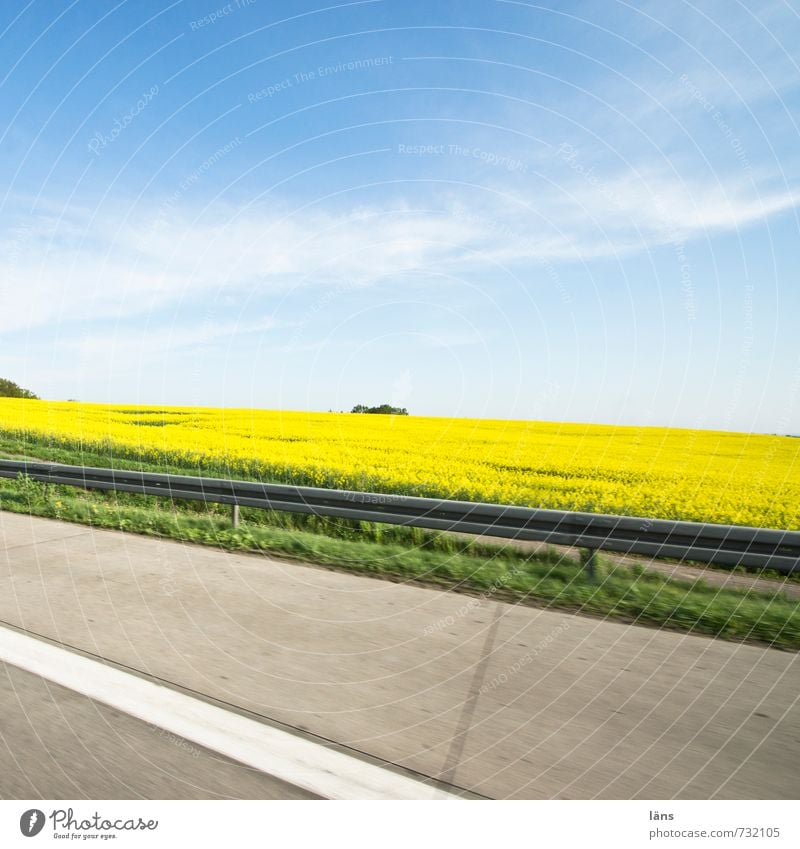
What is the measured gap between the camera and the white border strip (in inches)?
98.5

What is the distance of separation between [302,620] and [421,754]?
1.87 m

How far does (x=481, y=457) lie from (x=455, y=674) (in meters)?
10.4

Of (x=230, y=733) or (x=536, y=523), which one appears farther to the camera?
(x=536, y=523)

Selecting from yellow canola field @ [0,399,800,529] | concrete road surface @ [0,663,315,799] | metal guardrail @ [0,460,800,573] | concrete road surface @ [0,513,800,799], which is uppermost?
yellow canola field @ [0,399,800,529]

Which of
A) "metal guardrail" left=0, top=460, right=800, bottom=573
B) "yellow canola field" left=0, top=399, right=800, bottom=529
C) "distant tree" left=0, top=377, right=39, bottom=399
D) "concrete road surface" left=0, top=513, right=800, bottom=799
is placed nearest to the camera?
"concrete road surface" left=0, top=513, right=800, bottom=799

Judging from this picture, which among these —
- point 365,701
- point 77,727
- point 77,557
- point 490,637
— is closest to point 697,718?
point 490,637

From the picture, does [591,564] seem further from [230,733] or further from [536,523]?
[230,733]

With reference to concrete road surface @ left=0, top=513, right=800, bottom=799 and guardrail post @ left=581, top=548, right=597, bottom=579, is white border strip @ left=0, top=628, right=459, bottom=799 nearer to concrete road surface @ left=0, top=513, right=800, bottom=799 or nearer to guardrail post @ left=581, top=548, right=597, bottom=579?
concrete road surface @ left=0, top=513, right=800, bottom=799

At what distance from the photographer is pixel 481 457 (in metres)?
13.9

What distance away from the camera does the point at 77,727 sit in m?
2.87

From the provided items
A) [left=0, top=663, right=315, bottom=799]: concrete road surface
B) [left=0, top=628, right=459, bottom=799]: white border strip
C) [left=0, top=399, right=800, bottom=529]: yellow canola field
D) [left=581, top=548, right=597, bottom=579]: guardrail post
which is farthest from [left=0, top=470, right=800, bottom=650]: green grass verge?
[left=0, top=663, right=315, bottom=799]: concrete road surface

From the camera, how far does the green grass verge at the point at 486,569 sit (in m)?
4.62

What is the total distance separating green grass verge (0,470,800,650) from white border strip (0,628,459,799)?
8.45 ft

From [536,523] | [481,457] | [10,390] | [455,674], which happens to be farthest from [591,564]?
[10,390]
